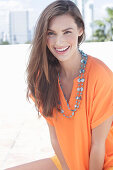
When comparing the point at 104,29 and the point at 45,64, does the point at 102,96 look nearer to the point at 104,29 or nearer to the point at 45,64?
the point at 45,64

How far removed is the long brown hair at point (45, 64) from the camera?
1.36m

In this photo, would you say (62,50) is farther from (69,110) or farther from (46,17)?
(69,110)

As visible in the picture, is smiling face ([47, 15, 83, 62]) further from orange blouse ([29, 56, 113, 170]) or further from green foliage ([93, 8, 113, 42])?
green foliage ([93, 8, 113, 42])

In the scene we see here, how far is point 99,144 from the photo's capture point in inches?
52.8

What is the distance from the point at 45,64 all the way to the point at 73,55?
150 mm

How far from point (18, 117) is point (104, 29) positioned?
37.9 ft

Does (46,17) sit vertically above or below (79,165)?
above

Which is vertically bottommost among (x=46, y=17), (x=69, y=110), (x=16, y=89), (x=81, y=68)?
(x=16, y=89)

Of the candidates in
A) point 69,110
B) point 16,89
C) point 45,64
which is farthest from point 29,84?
point 16,89

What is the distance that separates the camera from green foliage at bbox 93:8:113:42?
14.1 metres

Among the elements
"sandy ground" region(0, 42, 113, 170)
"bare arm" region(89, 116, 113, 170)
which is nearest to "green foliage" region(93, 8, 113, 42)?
"sandy ground" region(0, 42, 113, 170)

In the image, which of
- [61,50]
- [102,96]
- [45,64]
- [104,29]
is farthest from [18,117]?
[104,29]

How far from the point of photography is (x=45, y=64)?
1492 millimetres

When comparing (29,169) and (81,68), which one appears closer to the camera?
(81,68)
